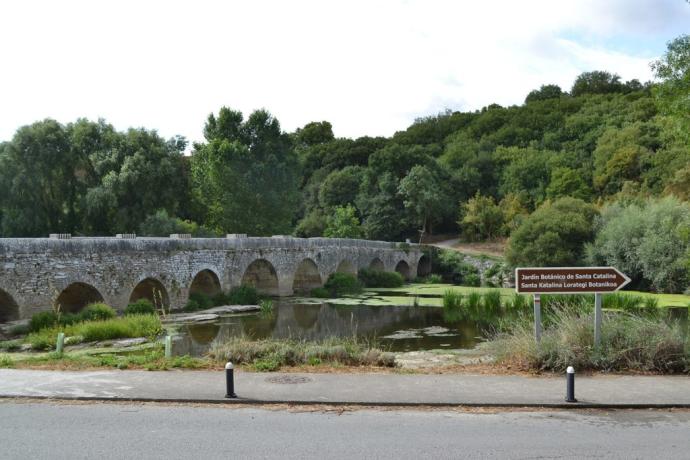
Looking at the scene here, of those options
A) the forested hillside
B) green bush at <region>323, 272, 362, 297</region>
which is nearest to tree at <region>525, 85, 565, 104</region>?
the forested hillside

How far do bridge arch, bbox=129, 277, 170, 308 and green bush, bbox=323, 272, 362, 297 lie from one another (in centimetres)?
1199

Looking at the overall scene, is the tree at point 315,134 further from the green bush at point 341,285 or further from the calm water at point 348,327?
the calm water at point 348,327

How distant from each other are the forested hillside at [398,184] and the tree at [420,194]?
14 cm

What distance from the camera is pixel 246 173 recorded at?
4319 cm

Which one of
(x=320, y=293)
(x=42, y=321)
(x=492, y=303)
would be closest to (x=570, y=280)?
(x=42, y=321)

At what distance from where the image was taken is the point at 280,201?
147 ft

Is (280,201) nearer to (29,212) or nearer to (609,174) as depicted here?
(29,212)

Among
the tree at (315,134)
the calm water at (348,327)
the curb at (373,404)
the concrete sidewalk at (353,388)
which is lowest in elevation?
the calm water at (348,327)

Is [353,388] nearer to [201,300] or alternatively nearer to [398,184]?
[201,300]

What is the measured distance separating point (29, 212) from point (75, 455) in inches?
1409

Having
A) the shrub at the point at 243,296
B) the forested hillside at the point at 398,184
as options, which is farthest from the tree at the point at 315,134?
the shrub at the point at 243,296

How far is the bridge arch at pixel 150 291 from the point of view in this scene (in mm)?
24906

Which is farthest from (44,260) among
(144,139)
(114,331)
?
(144,139)

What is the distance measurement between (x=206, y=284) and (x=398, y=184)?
114 feet
